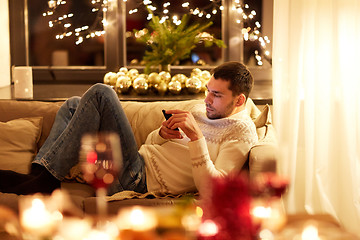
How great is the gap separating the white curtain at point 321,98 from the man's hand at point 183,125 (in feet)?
2.63

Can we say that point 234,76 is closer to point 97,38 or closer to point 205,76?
point 205,76

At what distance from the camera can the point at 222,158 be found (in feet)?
6.95

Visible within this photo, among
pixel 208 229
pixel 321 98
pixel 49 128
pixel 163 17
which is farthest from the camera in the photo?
pixel 163 17

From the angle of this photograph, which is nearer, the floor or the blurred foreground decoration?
→ the blurred foreground decoration

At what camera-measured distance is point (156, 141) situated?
2.45 metres

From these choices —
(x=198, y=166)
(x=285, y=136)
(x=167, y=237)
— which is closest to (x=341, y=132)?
(x=285, y=136)

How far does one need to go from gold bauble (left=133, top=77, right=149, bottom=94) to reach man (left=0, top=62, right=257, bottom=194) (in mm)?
623

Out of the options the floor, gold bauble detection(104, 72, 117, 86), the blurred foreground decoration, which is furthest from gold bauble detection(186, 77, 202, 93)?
the blurred foreground decoration

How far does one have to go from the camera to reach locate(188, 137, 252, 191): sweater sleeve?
204 cm

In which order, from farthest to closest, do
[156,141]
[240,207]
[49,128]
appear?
[49,128]
[156,141]
[240,207]

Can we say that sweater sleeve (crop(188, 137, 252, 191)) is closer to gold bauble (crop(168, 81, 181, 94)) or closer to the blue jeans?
the blue jeans

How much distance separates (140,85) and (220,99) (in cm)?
81

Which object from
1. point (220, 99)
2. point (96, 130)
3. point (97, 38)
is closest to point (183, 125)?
point (220, 99)

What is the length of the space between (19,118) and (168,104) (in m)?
0.78
